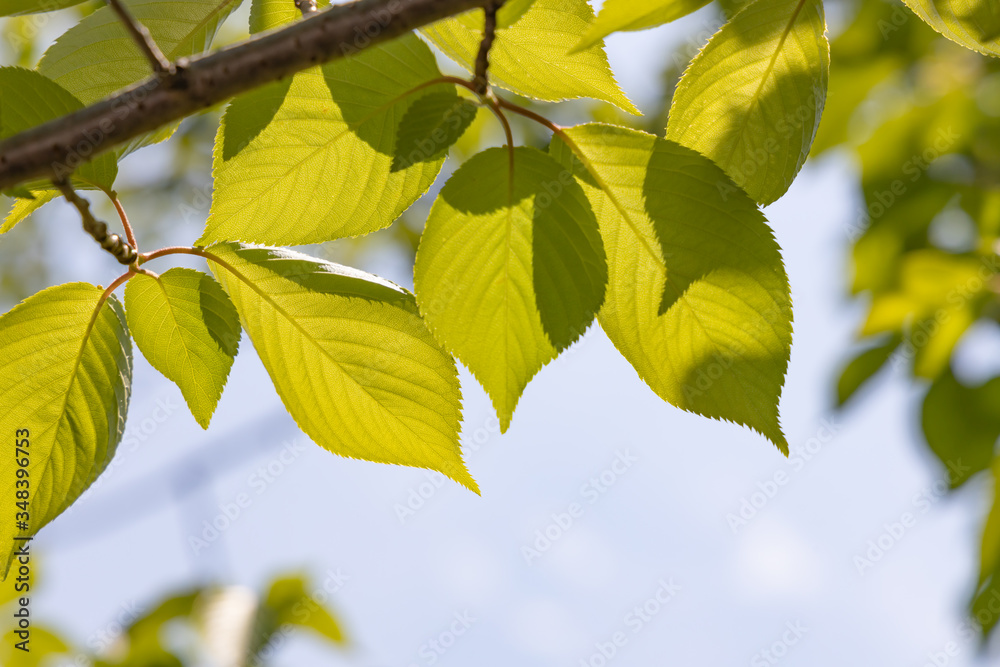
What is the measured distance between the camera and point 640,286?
3.31 ft

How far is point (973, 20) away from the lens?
38.6 inches

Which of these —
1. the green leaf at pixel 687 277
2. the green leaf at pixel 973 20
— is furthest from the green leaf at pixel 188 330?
the green leaf at pixel 973 20

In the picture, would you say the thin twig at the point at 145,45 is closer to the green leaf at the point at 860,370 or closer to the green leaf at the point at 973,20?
the green leaf at the point at 973,20

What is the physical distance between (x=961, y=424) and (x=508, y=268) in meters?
Result: 2.19

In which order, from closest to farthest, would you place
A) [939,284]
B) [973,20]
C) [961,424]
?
1. [973,20]
2. [961,424]
3. [939,284]

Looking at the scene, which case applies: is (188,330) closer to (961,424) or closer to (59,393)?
(59,393)

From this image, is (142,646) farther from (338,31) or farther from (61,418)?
(338,31)

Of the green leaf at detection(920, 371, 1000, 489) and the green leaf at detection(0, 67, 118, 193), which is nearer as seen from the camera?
the green leaf at detection(0, 67, 118, 193)

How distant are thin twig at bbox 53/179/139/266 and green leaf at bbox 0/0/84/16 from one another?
0.32m

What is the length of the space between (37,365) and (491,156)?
73 cm

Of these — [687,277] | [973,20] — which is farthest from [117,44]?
[973,20]

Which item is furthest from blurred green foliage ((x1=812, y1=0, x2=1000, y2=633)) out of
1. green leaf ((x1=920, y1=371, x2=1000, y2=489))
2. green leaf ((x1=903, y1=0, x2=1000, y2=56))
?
green leaf ((x1=903, y1=0, x2=1000, y2=56))

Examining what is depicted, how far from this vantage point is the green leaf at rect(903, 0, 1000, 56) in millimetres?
977

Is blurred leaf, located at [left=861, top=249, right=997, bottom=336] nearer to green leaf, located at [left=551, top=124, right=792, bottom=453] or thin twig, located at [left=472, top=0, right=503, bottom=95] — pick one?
A: green leaf, located at [left=551, top=124, right=792, bottom=453]
